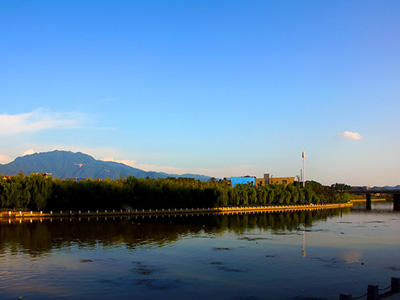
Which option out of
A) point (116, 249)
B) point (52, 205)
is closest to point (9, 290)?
point (116, 249)

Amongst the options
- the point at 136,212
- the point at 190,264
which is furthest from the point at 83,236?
the point at 136,212

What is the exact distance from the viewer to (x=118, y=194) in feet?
A: 365

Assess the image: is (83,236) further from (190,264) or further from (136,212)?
(136,212)

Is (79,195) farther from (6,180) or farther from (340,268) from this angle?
(340,268)

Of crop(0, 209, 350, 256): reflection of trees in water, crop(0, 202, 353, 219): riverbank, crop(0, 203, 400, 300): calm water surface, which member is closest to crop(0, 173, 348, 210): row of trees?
crop(0, 202, 353, 219): riverbank

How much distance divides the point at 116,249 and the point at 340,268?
2556cm

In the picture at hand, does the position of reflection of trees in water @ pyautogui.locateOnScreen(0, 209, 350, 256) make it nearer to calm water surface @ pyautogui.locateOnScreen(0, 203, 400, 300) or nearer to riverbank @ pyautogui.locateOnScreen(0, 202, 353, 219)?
calm water surface @ pyautogui.locateOnScreen(0, 203, 400, 300)

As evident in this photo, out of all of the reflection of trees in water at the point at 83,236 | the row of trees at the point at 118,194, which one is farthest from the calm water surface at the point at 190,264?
the row of trees at the point at 118,194

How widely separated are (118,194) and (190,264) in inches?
2925

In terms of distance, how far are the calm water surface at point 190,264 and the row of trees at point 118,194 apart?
1293 inches

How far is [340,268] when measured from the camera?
1505 inches

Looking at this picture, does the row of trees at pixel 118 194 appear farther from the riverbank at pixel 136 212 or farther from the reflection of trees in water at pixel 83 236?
the reflection of trees in water at pixel 83 236

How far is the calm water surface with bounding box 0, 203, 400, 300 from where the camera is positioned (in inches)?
1172

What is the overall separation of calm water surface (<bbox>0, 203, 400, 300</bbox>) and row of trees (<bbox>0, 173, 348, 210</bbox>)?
3283cm
